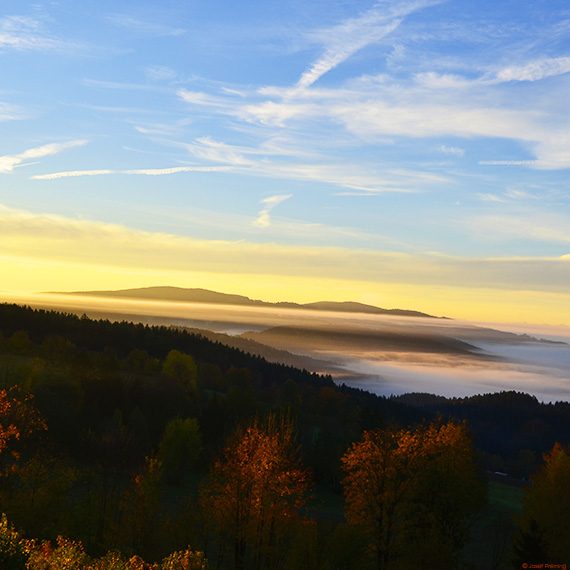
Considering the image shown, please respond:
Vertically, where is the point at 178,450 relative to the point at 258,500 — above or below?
below

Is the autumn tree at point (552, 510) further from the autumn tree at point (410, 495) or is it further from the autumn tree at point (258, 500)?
the autumn tree at point (258, 500)

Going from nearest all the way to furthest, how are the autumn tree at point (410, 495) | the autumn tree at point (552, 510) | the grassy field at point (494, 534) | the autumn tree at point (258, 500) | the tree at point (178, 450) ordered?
the autumn tree at point (258, 500)
the autumn tree at point (410, 495)
the autumn tree at point (552, 510)
the grassy field at point (494, 534)
the tree at point (178, 450)

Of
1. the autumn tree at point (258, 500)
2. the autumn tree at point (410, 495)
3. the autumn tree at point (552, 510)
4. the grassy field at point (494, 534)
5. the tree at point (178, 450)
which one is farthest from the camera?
the tree at point (178, 450)

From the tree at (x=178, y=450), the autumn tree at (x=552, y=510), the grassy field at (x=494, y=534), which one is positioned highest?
the autumn tree at (x=552, y=510)

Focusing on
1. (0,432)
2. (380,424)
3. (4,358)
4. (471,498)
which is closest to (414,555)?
(471,498)

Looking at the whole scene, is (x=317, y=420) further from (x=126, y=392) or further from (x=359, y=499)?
(x=359, y=499)

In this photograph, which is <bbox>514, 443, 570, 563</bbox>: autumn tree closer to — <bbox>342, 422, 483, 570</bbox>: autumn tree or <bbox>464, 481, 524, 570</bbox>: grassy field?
<bbox>464, 481, 524, 570</bbox>: grassy field

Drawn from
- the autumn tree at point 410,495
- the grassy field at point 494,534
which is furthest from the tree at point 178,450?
the autumn tree at point 410,495

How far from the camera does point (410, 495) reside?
67250 millimetres

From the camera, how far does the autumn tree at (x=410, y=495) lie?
64250mm

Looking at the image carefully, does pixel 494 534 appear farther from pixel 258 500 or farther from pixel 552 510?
pixel 258 500

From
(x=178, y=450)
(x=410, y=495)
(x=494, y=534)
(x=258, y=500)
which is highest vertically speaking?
(x=258, y=500)

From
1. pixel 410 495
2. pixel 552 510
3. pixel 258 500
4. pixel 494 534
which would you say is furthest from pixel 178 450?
pixel 258 500

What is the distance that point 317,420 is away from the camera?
18125 centimetres
